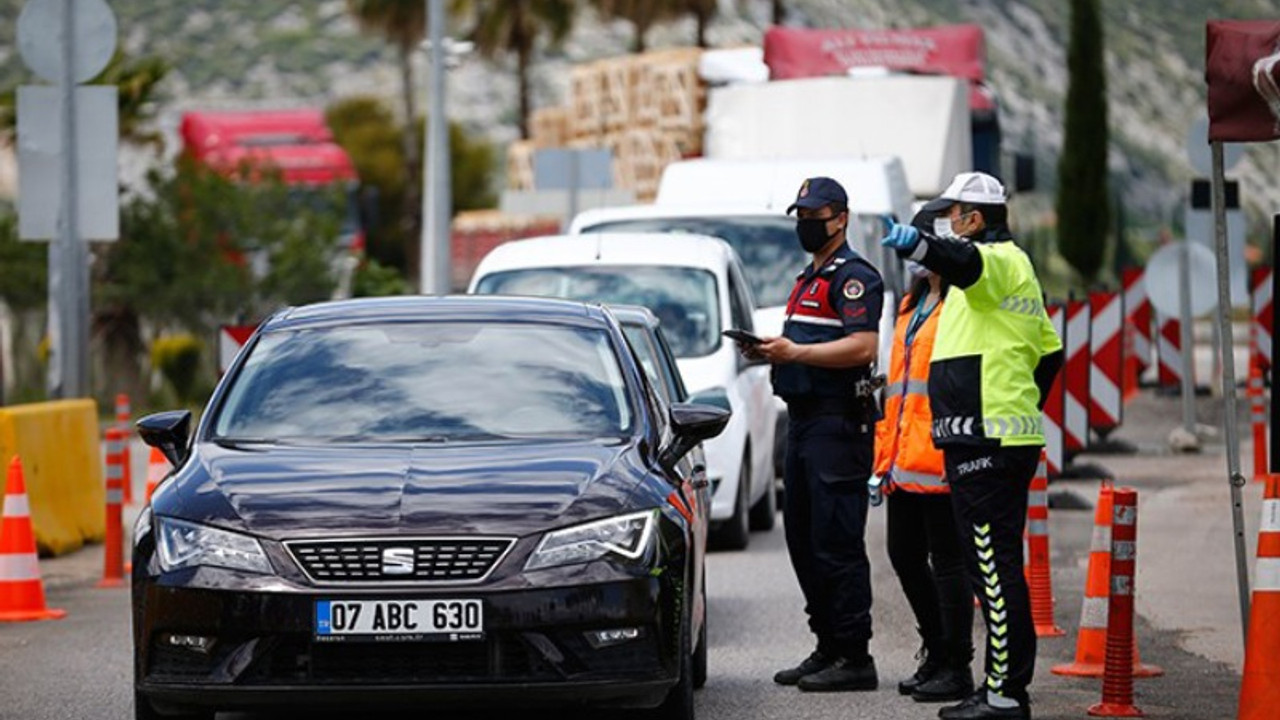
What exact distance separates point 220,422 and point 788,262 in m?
10.0

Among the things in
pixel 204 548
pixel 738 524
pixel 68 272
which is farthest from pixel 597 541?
pixel 68 272

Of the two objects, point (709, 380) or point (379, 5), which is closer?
point (709, 380)

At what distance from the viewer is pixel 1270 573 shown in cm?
868

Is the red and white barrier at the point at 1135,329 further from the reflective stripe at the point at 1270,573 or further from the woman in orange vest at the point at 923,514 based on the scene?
the reflective stripe at the point at 1270,573

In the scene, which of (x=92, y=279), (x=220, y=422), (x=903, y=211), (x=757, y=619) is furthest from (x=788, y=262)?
(x=92, y=279)

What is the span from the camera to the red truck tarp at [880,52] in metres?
27.7

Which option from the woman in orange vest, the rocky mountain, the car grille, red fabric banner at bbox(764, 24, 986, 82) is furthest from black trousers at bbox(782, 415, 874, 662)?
the rocky mountain

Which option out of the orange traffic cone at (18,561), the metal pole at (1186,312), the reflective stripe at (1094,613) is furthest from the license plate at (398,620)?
the metal pole at (1186,312)

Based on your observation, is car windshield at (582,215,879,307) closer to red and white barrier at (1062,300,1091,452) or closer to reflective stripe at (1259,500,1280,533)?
red and white barrier at (1062,300,1091,452)

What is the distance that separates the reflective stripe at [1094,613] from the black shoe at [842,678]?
1053 millimetres

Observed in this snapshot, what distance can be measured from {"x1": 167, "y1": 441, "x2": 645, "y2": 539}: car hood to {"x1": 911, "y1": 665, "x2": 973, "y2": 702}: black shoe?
1628 millimetres

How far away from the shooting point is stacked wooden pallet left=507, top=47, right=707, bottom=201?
34969 millimetres

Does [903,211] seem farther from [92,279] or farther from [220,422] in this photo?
[92,279]

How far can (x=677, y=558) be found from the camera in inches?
345
